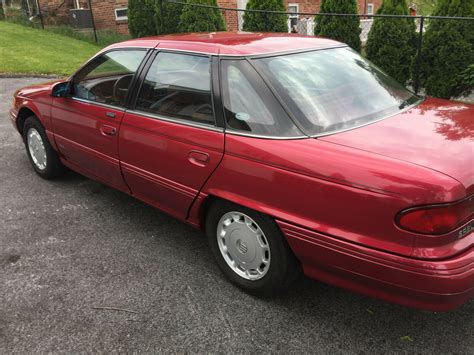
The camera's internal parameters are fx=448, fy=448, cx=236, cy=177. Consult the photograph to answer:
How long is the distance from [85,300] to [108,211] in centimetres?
137

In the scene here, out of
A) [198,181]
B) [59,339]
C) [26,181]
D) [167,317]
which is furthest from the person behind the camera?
[26,181]

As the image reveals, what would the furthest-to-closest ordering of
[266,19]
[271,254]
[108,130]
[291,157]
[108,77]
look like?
[266,19]
[108,77]
[108,130]
[271,254]
[291,157]

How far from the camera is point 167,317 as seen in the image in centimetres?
276

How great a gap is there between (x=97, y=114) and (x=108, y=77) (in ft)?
1.20

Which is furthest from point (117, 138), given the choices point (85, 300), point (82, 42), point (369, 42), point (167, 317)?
point (82, 42)

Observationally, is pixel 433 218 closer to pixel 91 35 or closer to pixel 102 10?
pixel 91 35

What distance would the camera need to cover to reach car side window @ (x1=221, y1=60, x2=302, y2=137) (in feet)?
8.46

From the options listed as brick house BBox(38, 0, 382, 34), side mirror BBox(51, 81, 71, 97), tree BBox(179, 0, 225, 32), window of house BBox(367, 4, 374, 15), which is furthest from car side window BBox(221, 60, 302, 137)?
window of house BBox(367, 4, 374, 15)

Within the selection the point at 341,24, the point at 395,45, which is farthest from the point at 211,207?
the point at 341,24

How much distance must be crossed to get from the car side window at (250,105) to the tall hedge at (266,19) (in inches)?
303

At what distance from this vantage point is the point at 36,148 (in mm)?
4867

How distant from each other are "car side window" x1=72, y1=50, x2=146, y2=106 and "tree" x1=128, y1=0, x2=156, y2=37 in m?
10.0

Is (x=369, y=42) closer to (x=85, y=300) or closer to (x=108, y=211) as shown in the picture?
(x=108, y=211)

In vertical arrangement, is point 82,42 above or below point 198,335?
above
